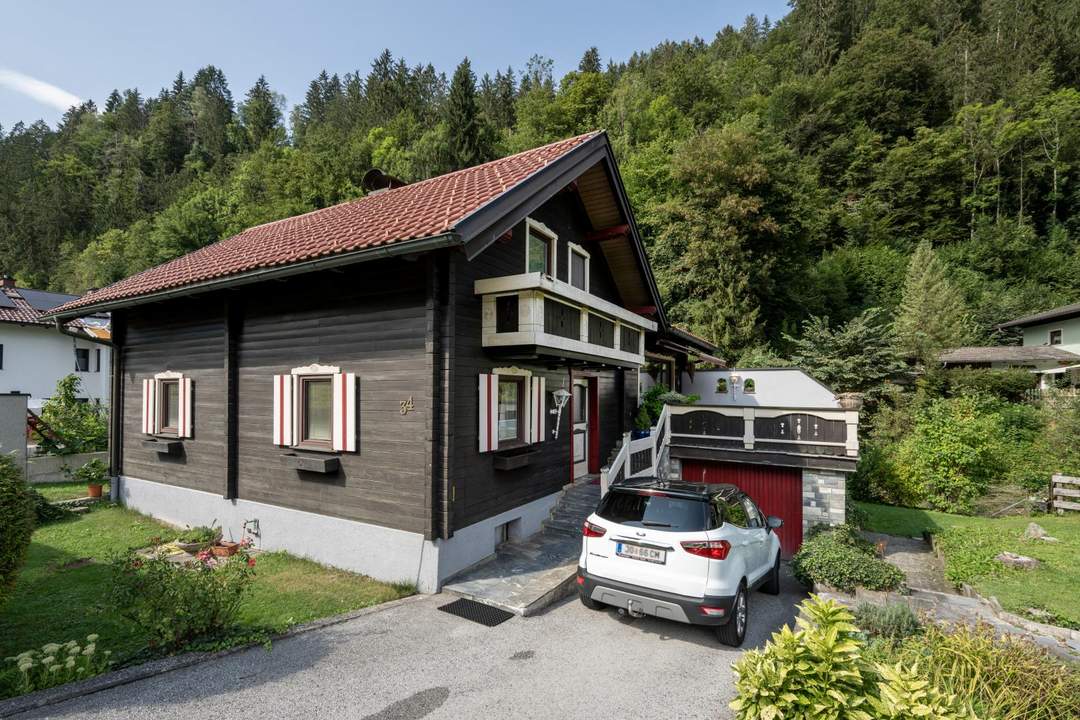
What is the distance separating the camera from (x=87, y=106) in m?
73.8

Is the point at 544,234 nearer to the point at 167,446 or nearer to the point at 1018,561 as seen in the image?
the point at 167,446

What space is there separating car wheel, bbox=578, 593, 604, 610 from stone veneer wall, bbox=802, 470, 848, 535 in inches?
282

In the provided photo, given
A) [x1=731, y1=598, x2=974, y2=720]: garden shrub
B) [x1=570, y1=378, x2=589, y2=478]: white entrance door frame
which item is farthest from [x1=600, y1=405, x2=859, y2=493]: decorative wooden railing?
[x1=731, y1=598, x2=974, y2=720]: garden shrub

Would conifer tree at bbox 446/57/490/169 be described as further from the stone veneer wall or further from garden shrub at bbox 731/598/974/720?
garden shrub at bbox 731/598/974/720

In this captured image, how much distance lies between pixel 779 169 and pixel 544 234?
886 inches

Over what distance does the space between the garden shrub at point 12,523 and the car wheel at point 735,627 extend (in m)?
7.52

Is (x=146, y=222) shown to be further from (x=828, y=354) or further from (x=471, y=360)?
(x=828, y=354)

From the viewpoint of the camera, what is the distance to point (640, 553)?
18.3 feet

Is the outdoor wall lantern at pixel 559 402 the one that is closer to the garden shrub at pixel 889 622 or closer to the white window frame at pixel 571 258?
the white window frame at pixel 571 258

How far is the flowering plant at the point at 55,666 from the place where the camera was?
410cm

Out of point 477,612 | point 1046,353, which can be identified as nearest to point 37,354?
point 477,612

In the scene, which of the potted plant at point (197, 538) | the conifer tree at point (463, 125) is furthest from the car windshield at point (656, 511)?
the conifer tree at point (463, 125)

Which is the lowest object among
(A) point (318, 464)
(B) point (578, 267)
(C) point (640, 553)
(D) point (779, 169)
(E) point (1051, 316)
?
(C) point (640, 553)

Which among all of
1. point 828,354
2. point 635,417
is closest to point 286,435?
point 635,417
